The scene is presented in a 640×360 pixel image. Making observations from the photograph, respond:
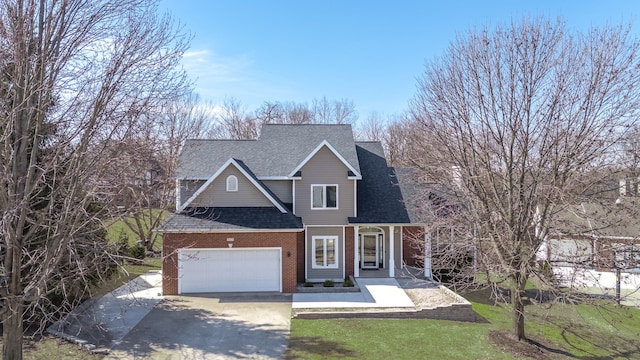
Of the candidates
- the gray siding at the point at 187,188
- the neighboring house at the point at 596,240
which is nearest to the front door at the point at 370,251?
the gray siding at the point at 187,188

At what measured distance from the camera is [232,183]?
18891mm

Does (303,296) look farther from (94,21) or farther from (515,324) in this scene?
(94,21)

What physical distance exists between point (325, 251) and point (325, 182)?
11.5 feet

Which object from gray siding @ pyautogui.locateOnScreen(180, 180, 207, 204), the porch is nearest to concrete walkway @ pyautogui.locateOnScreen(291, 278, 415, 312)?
the porch

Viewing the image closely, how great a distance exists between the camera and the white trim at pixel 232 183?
1888cm

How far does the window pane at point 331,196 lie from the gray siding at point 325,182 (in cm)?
21

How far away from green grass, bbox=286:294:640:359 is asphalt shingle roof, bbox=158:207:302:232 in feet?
16.1

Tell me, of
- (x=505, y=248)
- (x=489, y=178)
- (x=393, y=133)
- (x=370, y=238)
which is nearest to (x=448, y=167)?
(x=489, y=178)

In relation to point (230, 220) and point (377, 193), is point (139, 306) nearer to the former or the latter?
point (230, 220)

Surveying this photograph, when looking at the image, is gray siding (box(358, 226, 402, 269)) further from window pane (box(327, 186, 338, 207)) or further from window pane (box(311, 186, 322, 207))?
window pane (box(311, 186, 322, 207))

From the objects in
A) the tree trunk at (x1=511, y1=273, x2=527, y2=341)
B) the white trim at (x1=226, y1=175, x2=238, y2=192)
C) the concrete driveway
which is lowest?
the concrete driveway

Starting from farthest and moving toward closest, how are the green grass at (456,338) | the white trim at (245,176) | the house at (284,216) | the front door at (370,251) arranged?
the front door at (370,251), the white trim at (245,176), the house at (284,216), the green grass at (456,338)

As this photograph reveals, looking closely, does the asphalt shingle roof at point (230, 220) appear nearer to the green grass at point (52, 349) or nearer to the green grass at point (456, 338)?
the green grass at point (456, 338)

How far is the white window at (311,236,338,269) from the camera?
20.4 m
